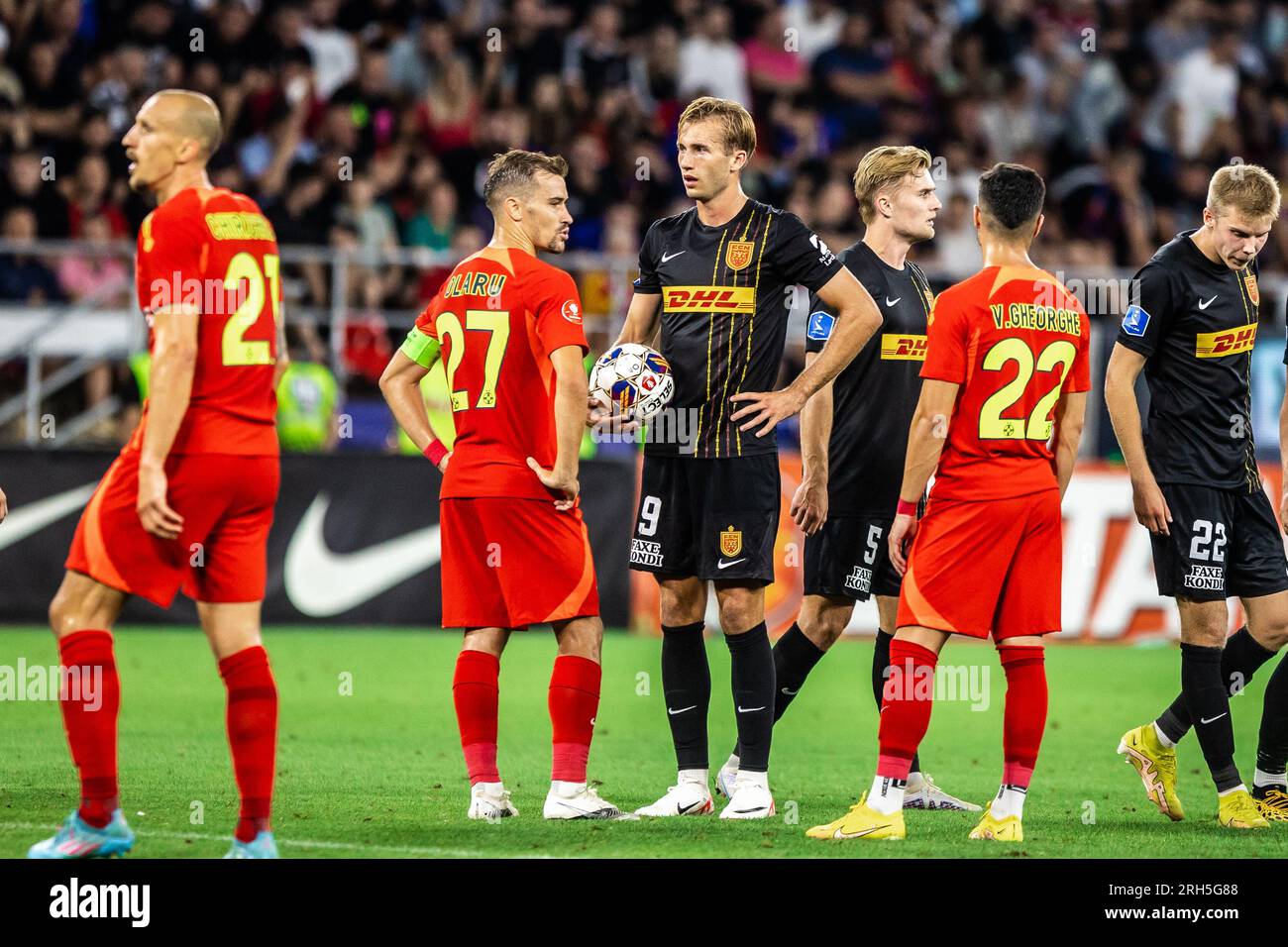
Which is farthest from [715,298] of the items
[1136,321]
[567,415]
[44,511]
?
[44,511]

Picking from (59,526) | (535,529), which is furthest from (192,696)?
(535,529)

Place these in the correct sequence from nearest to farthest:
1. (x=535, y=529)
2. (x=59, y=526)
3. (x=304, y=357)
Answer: (x=535, y=529), (x=59, y=526), (x=304, y=357)

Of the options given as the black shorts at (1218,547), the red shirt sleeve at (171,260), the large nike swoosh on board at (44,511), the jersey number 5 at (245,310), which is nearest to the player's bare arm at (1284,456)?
the black shorts at (1218,547)

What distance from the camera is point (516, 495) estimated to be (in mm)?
6527

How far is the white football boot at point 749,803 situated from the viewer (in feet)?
21.8

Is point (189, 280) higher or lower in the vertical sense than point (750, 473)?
higher

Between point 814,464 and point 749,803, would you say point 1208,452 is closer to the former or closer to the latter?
point 814,464

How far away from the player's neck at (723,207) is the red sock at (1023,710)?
77.7 inches

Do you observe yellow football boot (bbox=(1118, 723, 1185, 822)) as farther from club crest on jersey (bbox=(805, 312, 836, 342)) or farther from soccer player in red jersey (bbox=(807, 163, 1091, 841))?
club crest on jersey (bbox=(805, 312, 836, 342))

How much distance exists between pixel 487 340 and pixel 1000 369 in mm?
1860

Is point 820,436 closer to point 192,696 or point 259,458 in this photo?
point 259,458
